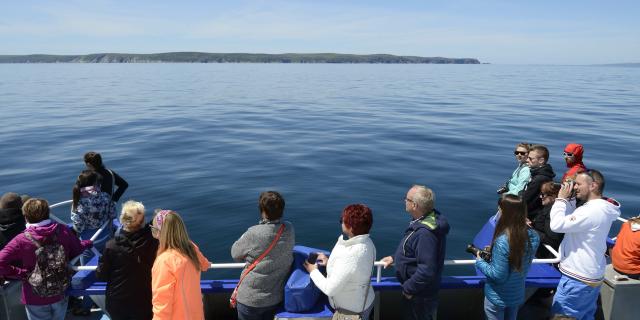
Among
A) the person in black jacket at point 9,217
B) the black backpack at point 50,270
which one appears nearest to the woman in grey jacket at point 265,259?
the black backpack at point 50,270

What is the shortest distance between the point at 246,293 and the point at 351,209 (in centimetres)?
142

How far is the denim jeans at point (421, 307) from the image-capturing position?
428 cm

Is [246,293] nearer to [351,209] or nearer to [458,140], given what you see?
[351,209]

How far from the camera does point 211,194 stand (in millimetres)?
Result: 12859

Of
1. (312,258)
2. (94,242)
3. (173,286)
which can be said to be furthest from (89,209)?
(312,258)

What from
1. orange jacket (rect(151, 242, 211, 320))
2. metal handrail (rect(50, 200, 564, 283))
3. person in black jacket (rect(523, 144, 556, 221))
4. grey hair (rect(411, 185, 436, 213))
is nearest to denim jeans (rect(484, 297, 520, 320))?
metal handrail (rect(50, 200, 564, 283))

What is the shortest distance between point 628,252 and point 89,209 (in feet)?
22.9

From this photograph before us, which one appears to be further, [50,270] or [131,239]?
[50,270]

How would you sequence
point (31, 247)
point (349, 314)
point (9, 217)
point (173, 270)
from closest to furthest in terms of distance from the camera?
1. point (173, 270)
2. point (349, 314)
3. point (31, 247)
4. point (9, 217)

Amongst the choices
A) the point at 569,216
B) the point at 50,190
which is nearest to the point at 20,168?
the point at 50,190

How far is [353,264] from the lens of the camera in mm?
3697

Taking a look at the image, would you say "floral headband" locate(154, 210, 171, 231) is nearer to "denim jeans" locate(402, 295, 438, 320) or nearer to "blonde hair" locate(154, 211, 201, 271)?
"blonde hair" locate(154, 211, 201, 271)

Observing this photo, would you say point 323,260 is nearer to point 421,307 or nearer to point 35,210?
point 421,307

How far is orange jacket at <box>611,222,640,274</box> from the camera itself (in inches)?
182
